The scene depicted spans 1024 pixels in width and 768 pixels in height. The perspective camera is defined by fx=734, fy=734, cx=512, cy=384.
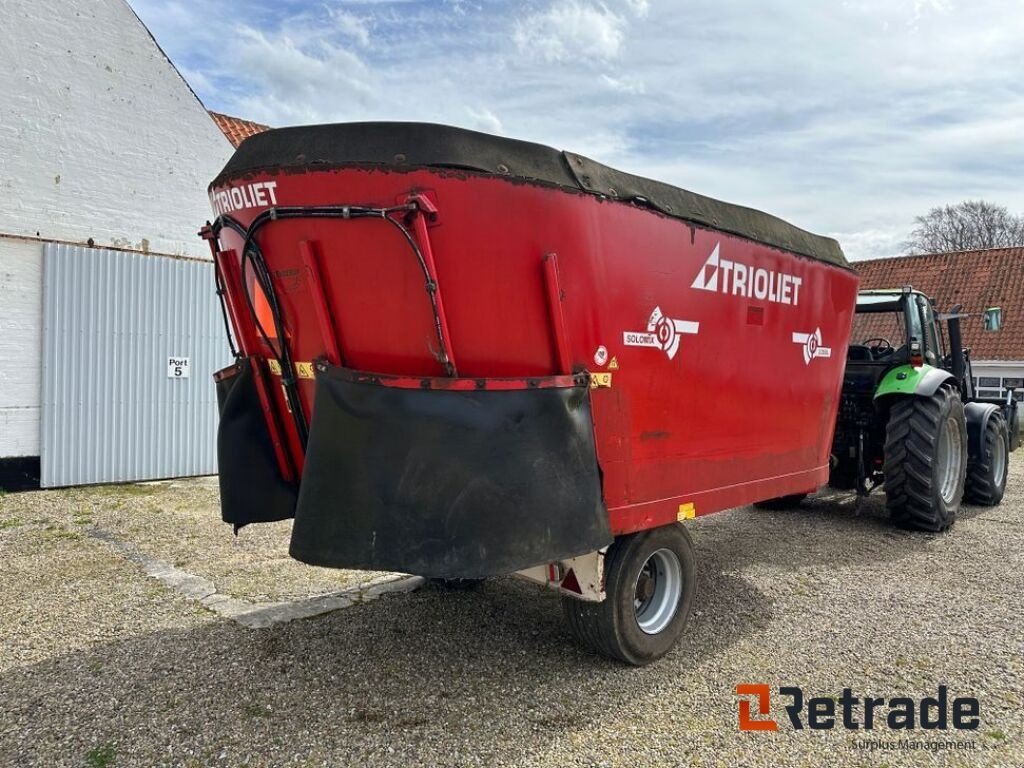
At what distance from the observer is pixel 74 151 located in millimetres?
8328

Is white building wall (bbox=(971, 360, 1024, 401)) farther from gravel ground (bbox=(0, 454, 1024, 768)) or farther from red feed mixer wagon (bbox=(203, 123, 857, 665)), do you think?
red feed mixer wagon (bbox=(203, 123, 857, 665))

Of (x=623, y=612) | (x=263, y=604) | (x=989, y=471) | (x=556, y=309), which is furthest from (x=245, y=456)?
(x=989, y=471)

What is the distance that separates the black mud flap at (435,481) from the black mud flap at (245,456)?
1.00 metres

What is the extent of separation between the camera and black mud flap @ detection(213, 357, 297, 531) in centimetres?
388

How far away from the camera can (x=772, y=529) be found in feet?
22.7

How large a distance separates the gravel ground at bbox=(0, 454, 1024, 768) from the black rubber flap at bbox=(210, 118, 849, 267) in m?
2.35

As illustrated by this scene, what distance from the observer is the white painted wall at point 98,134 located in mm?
7918

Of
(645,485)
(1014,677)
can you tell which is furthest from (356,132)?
(1014,677)

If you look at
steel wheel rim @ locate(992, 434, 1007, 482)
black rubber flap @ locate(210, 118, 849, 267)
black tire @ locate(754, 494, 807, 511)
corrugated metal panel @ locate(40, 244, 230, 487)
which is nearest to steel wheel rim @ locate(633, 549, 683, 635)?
black rubber flap @ locate(210, 118, 849, 267)

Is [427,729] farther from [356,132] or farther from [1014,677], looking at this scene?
[1014,677]

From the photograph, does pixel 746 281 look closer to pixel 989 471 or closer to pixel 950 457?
pixel 950 457

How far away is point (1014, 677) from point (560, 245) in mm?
3214

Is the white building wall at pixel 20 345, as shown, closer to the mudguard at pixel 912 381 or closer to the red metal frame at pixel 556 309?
the red metal frame at pixel 556 309

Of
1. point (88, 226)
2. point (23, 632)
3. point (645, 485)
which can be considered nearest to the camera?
point (645, 485)
